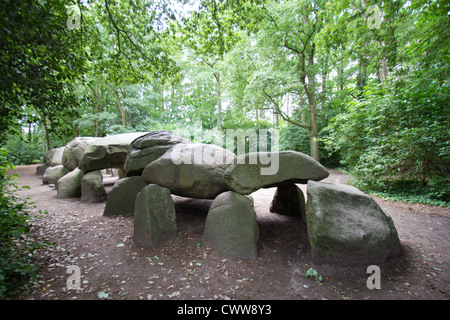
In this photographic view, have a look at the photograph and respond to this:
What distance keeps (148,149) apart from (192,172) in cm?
145

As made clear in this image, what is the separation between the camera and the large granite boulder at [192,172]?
3.77 meters

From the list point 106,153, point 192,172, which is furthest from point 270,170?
point 106,153

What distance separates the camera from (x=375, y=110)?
5.76 meters

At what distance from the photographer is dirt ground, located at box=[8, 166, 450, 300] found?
2342 millimetres

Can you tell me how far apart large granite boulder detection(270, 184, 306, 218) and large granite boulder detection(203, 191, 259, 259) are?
5.57 feet

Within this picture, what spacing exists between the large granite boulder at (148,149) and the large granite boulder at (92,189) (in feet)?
7.95

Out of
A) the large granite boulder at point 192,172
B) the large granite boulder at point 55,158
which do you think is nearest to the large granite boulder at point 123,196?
the large granite boulder at point 192,172

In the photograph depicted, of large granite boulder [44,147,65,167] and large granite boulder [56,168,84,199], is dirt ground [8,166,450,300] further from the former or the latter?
large granite boulder [44,147,65,167]

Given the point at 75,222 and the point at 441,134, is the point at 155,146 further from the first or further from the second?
the point at 441,134

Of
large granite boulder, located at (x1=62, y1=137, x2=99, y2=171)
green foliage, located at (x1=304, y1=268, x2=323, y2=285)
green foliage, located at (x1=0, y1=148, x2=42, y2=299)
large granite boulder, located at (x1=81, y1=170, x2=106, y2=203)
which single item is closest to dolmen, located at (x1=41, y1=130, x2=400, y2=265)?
green foliage, located at (x1=304, y1=268, x2=323, y2=285)

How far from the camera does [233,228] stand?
3.18 meters

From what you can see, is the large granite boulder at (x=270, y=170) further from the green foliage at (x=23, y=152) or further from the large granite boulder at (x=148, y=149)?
the green foliage at (x=23, y=152)

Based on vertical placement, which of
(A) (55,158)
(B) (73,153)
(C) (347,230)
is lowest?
(C) (347,230)

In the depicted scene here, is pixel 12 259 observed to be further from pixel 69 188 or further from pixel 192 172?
pixel 69 188
